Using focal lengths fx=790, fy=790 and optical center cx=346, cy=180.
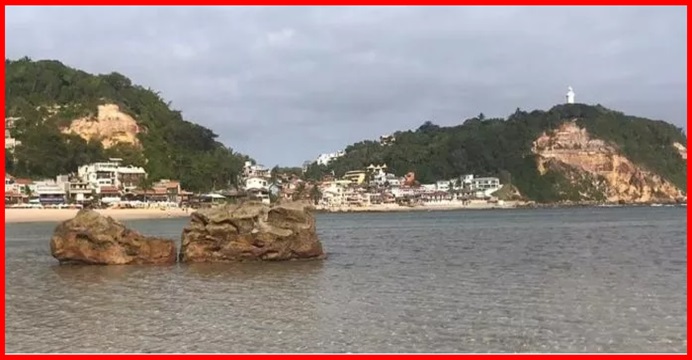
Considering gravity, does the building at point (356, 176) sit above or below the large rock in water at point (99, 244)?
above

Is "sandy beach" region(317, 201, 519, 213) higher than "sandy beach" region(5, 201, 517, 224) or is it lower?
lower

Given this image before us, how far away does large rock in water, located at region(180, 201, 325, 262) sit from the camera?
2503cm

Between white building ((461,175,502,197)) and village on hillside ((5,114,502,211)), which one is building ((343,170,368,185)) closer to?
village on hillside ((5,114,502,211))

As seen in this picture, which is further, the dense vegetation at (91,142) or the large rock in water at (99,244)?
the dense vegetation at (91,142)

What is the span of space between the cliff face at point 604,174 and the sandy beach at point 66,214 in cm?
9520

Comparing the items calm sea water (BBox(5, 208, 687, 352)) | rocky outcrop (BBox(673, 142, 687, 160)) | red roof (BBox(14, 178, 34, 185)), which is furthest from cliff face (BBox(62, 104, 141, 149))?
rocky outcrop (BBox(673, 142, 687, 160))

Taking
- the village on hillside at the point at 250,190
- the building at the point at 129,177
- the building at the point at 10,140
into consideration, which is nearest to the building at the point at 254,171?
the village on hillside at the point at 250,190

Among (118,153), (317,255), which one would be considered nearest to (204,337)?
(317,255)

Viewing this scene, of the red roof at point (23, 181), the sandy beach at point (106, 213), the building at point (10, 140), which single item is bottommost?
the sandy beach at point (106, 213)

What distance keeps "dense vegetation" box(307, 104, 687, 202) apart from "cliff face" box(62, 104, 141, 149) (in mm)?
72045

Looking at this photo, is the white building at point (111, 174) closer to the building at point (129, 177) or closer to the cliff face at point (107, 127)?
the building at point (129, 177)

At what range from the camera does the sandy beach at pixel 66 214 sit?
68188 millimetres

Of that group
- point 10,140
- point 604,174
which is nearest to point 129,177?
point 10,140

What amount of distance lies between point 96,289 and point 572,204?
481 feet
